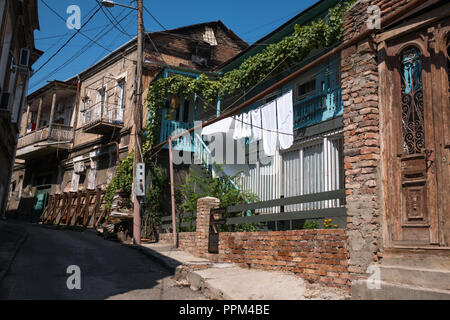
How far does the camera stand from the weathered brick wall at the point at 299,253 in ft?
19.5

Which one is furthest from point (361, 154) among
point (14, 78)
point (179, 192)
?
point (14, 78)

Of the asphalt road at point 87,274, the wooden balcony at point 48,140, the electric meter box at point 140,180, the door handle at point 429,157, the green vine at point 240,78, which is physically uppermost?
the green vine at point 240,78

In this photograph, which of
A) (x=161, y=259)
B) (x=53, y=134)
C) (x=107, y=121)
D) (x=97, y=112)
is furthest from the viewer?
(x=53, y=134)

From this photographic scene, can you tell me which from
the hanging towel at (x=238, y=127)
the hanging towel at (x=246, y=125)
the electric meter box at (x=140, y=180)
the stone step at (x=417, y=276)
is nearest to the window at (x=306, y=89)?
the hanging towel at (x=246, y=125)

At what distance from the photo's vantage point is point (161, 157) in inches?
637

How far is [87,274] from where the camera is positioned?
8.03 m

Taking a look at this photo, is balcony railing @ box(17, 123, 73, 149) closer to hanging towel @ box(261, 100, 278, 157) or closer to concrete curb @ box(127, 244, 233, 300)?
concrete curb @ box(127, 244, 233, 300)

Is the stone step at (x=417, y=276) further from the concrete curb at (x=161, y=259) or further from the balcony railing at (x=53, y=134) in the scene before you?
the balcony railing at (x=53, y=134)

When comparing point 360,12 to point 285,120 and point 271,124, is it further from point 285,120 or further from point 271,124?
point 271,124

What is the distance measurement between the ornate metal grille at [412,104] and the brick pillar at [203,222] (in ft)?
19.5

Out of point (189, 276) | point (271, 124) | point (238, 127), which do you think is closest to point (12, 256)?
point (189, 276)

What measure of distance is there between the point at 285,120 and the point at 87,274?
6.04m

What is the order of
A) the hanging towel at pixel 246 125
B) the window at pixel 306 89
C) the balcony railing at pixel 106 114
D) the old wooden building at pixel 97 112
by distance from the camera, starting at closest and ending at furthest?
the hanging towel at pixel 246 125 → the window at pixel 306 89 → the balcony railing at pixel 106 114 → the old wooden building at pixel 97 112
